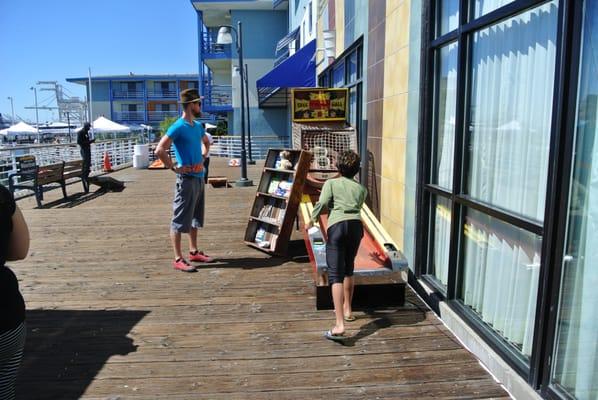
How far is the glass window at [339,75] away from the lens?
28.3ft

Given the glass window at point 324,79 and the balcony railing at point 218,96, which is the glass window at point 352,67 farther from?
the balcony railing at point 218,96

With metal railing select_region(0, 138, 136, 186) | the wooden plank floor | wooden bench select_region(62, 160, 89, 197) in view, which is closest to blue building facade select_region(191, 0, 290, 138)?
metal railing select_region(0, 138, 136, 186)

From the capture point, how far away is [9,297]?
2.11 m

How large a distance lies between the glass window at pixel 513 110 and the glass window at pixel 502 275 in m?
0.17

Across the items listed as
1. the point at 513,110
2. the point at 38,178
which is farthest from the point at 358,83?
the point at 38,178

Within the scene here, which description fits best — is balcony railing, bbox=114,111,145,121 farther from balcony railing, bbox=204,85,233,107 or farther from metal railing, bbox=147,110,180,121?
balcony railing, bbox=204,85,233,107

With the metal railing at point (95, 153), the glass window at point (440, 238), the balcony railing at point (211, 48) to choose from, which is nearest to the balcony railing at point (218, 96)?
the balcony railing at point (211, 48)

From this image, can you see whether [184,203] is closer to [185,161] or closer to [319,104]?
[185,161]

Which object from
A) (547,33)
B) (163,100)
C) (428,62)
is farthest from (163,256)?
(163,100)

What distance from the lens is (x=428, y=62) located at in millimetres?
4227

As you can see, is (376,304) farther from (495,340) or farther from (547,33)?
(547,33)

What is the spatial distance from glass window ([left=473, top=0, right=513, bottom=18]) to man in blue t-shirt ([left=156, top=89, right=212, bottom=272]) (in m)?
2.81

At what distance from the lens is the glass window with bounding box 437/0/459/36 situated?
388 cm

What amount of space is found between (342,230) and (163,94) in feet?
207
